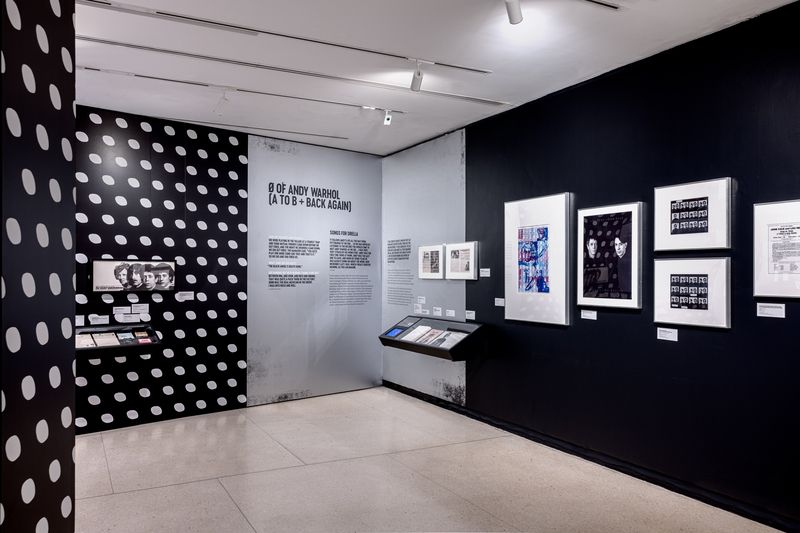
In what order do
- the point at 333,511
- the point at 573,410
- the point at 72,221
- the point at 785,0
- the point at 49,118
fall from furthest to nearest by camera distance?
the point at 573,410 < the point at 333,511 < the point at 785,0 < the point at 72,221 < the point at 49,118

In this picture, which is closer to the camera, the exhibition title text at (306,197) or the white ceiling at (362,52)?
the white ceiling at (362,52)

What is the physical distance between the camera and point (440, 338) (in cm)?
588

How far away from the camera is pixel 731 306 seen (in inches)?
143

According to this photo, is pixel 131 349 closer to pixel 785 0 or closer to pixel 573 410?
pixel 573 410

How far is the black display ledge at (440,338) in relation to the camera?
5496 mm

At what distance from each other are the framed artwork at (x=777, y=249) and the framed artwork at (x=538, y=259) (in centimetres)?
155

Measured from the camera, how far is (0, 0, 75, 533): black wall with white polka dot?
1057 mm

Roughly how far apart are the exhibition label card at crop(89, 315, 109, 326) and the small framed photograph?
11.3ft

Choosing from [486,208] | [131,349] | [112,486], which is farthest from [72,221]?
[486,208]

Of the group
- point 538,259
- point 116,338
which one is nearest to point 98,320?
point 116,338

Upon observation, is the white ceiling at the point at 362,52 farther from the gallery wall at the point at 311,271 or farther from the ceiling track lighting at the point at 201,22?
the gallery wall at the point at 311,271

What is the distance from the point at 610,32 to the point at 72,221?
3657mm

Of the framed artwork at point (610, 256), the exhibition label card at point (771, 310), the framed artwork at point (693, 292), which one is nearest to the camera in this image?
the exhibition label card at point (771, 310)

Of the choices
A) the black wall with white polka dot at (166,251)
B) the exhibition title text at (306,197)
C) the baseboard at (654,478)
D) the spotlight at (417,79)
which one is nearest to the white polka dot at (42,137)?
the spotlight at (417,79)
